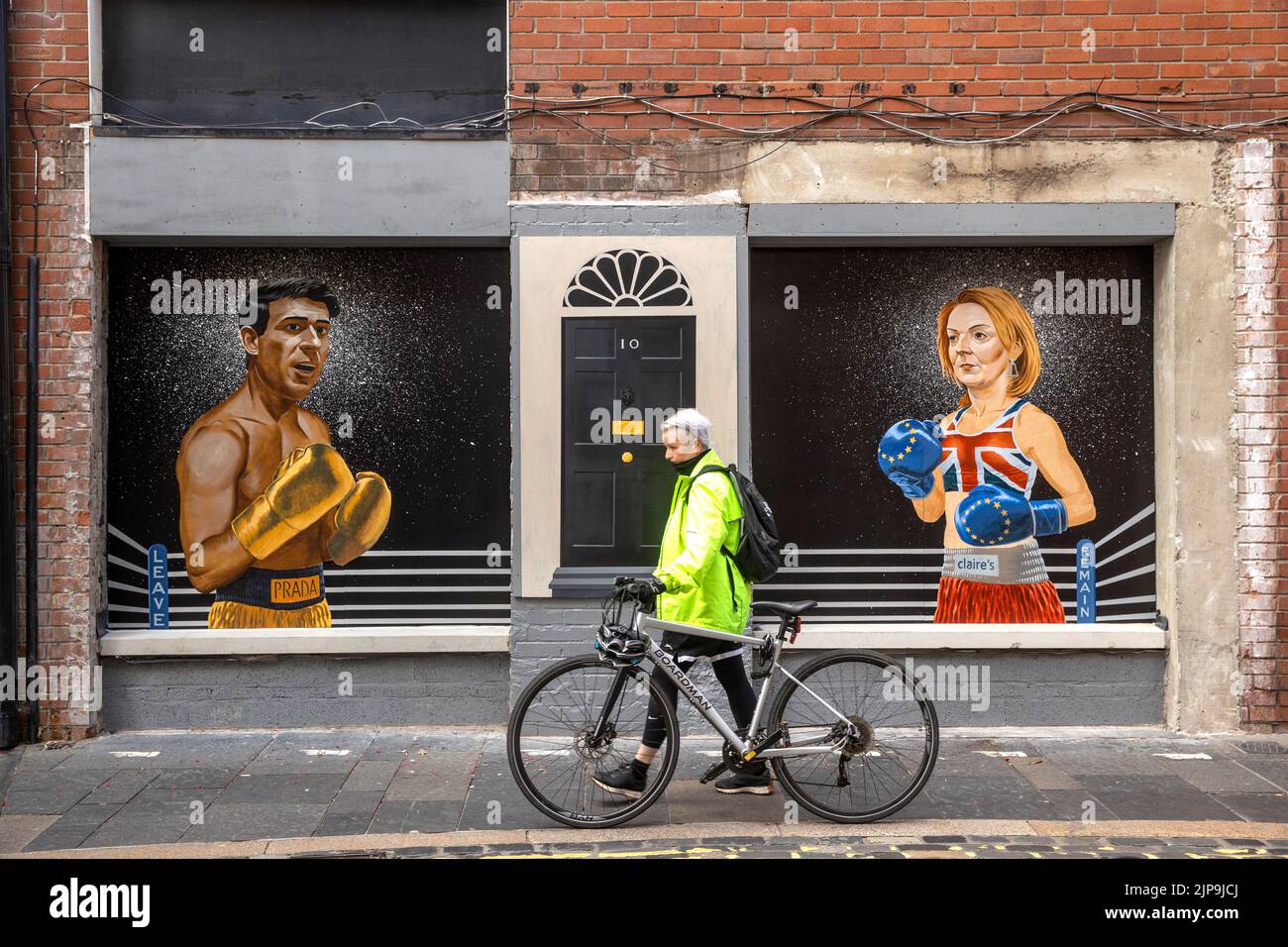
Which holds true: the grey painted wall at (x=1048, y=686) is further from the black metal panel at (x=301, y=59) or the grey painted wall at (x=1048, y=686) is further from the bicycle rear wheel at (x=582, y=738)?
the black metal panel at (x=301, y=59)

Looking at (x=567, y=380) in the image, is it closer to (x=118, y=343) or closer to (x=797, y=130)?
(x=797, y=130)

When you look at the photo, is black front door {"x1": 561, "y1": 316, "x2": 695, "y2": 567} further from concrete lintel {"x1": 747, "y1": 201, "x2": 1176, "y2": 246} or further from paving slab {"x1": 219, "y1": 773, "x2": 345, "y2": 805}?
paving slab {"x1": 219, "y1": 773, "x2": 345, "y2": 805}

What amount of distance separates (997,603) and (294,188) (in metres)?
5.24

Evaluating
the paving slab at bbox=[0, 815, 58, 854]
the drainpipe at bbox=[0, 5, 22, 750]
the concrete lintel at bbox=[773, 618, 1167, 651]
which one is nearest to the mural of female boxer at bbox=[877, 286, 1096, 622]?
the concrete lintel at bbox=[773, 618, 1167, 651]

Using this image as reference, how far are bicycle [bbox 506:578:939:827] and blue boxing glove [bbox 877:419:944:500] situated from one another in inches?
92.0

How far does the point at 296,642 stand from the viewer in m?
7.64

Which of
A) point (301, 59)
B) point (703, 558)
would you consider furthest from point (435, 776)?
point (301, 59)

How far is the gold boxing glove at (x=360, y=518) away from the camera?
7.84 meters

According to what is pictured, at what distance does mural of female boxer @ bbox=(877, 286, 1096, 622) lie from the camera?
7832mm

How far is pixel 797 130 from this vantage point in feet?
24.8

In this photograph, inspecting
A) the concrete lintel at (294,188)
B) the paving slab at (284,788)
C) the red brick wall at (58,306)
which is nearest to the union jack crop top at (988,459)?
the concrete lintel at (294,188)

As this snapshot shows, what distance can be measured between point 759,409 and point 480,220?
85.2 inches

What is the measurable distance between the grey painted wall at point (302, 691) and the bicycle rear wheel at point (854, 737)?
2547mm

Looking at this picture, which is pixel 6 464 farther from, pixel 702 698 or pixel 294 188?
pixel 702 698
